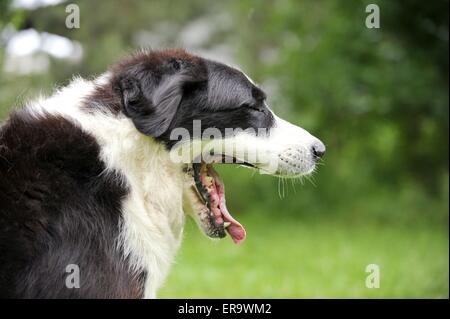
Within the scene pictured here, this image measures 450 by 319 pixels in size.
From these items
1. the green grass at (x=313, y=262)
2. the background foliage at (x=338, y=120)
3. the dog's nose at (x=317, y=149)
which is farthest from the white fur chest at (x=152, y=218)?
the background foliage at (x=338, y=120)

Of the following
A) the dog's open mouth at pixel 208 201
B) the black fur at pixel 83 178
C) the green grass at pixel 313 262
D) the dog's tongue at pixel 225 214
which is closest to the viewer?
the black fur at pixel 83 178

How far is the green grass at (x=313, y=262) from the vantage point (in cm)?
683

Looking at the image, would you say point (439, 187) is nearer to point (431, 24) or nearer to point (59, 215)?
point (431, 24)

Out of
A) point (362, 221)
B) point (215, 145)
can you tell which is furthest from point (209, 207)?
point (362, 221)

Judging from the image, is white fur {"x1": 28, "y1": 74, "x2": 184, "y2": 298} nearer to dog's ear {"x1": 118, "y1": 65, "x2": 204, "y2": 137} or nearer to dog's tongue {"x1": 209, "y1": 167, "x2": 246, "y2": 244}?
dog's ear {"x1": 118, "y1": 65, "x2": 204, "y2": 137}

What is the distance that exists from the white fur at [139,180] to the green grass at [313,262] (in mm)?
2269

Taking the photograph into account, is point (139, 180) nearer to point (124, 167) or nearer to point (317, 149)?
point (124, 167)

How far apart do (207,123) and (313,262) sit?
5540 millimetres

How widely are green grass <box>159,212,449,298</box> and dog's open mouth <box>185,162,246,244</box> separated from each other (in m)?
2.08

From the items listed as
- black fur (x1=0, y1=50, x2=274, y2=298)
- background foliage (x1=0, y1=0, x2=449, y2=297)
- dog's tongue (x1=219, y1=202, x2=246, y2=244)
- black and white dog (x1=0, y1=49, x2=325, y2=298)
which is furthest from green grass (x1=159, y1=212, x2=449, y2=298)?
black fur (x1=0, y1=50, x2=274, y2=298)

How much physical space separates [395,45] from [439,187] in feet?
10.3

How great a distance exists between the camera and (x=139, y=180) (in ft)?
11.2

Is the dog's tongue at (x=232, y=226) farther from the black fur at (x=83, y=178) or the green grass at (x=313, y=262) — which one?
the green grass at (x=313, y=262)

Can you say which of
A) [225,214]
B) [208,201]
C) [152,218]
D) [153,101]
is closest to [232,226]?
[225,214]
